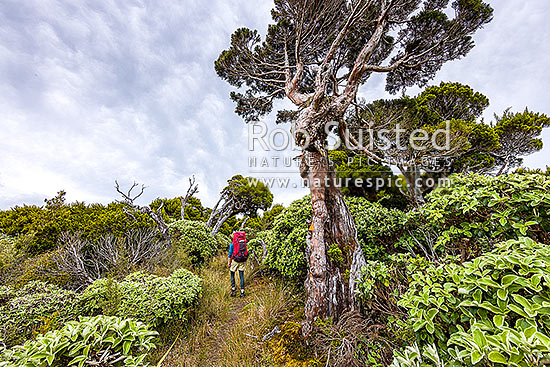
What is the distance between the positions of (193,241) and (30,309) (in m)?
4.02

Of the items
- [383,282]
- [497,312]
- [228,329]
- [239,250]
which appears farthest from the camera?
[239,250]

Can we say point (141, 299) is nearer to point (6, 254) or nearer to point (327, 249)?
point (327, 249)

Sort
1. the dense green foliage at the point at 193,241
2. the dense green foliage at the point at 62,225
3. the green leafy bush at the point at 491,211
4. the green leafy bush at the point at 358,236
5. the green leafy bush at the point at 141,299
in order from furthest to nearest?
the dense green foliage at the point at 193,241 < the dense green foliage at the point at 62,225 < the green leafy bush at the point at 358,236 < the green leafy bush at the point at 141,299 < the green leafy bush at the point at 491,211

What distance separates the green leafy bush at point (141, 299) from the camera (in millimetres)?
2996

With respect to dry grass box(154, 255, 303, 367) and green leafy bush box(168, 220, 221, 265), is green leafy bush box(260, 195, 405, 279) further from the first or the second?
green leafy bush box(168, 220, 221, 265)

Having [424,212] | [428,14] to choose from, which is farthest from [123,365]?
[428,14]

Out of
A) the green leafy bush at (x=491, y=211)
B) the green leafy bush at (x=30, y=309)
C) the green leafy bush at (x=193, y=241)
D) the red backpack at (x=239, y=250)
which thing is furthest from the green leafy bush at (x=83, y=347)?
the green leafy bush at (x=193, y=241)

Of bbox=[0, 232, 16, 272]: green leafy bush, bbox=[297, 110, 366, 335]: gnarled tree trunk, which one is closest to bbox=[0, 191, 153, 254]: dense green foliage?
bbox=[0, 232, 16, 272]: green leafy bush

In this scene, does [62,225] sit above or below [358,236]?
above

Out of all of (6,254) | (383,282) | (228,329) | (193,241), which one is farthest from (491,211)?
(6,254)

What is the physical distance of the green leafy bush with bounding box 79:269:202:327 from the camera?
2996 mm

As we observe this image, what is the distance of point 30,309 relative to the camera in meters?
2.91

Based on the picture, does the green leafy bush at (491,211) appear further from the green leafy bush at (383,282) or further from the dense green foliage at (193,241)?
the dense green foliage at (193,241)

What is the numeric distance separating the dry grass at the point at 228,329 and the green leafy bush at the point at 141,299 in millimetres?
357
